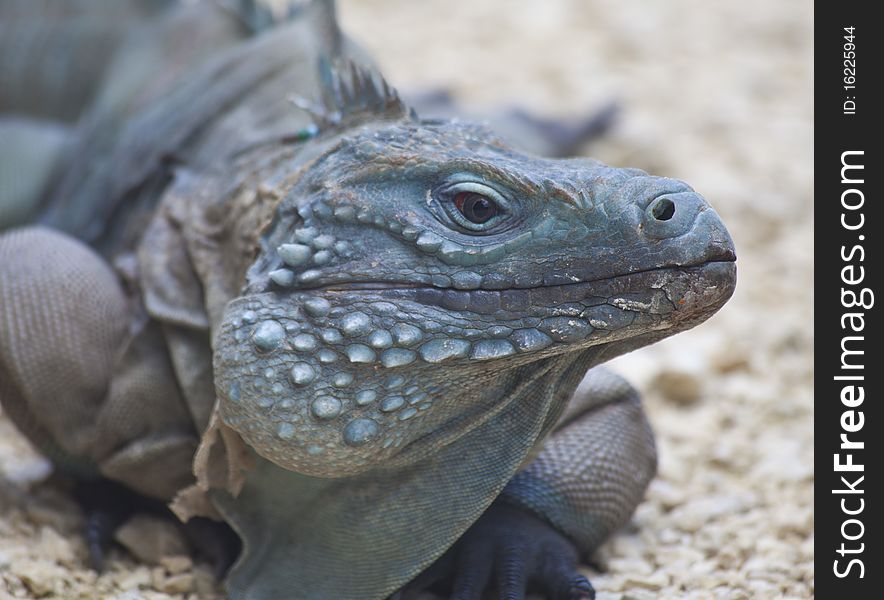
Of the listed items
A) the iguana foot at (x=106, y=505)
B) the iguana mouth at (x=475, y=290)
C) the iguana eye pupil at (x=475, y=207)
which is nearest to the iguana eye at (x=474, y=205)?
the iguana eye pupil at (x=475, y=207)

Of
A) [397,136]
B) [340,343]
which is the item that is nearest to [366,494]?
[340,343]

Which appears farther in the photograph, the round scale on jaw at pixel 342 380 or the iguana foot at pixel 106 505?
the iguana foot at pixel 106 505

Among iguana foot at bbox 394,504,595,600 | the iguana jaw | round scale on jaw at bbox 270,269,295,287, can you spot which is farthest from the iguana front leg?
round scale on jaw at bbox 270,269,295,287

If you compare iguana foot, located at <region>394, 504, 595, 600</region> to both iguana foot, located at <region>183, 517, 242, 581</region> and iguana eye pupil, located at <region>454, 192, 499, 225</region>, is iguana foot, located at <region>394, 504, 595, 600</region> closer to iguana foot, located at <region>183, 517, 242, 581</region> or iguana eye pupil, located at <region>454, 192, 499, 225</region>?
iguana foot, located at <region>183, 517, 242, 581</region>

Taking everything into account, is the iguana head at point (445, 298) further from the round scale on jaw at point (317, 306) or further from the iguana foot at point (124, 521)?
the iguana foot at point (124, 521)

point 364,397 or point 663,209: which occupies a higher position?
point 663,209

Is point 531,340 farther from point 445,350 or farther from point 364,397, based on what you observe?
point 364,397

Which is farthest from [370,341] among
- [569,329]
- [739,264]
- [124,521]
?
[739,264]
